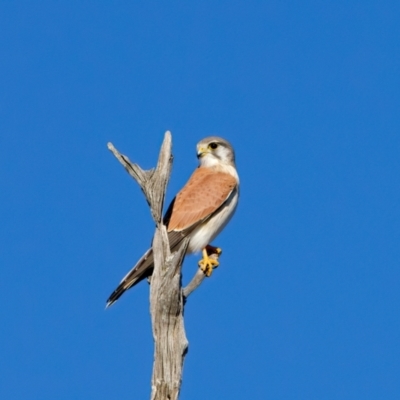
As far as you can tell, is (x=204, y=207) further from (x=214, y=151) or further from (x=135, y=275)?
(x=135, y=275)

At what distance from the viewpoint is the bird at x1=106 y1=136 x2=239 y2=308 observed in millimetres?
7277

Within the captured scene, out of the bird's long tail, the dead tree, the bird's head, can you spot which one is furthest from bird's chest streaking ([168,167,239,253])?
the dead tree

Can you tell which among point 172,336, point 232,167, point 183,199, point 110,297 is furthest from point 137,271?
point 232,167

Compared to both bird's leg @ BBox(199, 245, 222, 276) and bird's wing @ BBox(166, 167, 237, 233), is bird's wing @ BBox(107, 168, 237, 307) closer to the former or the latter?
bird's wing @ BBox(166, 167, 237, 233)

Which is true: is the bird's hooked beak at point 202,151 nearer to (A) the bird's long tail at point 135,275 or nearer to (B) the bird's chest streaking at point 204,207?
(B) the bird's chest streaking at point 204,207

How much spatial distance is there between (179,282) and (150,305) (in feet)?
0.93

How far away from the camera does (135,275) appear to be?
6.52 metres

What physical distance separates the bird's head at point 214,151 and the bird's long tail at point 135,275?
6.11ft

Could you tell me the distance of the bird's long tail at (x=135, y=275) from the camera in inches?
256

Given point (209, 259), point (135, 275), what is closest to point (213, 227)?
point (209, 259)

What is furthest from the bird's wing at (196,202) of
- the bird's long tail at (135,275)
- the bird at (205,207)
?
the bird's long tail at (135,275)

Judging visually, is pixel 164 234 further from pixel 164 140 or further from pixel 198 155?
pixel 198 155

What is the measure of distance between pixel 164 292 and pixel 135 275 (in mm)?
558

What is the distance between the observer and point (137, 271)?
6.51 metres
